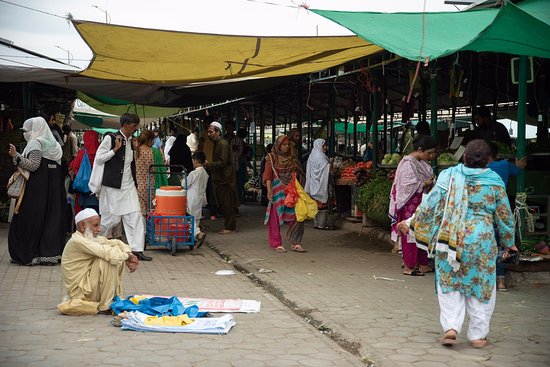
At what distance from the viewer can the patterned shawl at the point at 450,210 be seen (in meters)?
5.13

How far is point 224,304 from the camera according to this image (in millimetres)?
6496

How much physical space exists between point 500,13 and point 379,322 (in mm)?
2795

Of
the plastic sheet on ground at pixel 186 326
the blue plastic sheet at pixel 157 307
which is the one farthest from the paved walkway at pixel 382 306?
the blue plastic sheet at pixel 157 307

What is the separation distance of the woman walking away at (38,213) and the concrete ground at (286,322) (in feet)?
0.68

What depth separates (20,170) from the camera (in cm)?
863

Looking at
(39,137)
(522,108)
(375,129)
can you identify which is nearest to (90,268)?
(39,137)

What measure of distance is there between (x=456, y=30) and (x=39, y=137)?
5.03m

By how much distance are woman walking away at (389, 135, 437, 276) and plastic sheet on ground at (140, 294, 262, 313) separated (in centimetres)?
232

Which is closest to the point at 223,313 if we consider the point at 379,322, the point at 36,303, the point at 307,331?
the point at 307,331

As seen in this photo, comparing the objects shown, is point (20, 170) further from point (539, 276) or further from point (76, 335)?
point (539, 276)

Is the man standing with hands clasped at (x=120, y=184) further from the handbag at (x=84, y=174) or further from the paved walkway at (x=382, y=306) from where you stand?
the paved walkway at (x=382, y=306)

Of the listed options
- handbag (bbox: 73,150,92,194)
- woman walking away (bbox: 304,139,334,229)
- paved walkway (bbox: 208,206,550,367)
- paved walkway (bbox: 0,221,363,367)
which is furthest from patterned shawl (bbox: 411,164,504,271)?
woman walking away (bbox: 304,139,334,229)

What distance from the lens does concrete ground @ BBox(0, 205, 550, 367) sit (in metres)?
4.95

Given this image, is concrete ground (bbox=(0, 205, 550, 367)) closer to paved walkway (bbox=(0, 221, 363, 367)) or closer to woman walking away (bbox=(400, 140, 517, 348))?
paved walkway (bbox=(0, 221, 363, 367))
